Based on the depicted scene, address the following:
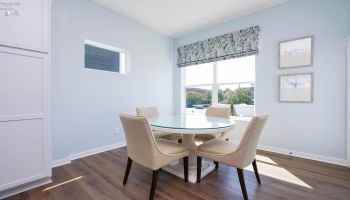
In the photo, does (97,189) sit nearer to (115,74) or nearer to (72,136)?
(72,136)

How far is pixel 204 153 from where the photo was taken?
1.76 m

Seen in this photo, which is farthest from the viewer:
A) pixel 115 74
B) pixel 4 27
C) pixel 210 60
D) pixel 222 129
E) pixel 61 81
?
pixel 210 60

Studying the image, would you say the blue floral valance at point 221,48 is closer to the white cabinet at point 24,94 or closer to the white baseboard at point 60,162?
the white cabinet at point 24,94

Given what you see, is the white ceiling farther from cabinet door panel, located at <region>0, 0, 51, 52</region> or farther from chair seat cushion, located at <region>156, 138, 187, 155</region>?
chair seat cushion, located at <region>156, 138, 187, 155</region>

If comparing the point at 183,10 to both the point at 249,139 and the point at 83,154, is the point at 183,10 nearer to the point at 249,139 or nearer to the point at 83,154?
the point at 249,139

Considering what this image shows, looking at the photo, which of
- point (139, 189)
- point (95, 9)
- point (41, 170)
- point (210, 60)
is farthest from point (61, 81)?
point (210, 60)

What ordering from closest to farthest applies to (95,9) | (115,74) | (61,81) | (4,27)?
(4,27) → (61,81) → (95,9) → (115,74)

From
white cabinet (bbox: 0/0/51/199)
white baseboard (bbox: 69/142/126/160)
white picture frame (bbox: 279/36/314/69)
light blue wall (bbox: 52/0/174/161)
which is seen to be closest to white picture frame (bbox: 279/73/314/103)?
white picture frame (bbox: 279/36/314/69)

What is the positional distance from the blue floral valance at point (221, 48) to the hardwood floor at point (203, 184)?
7.11 feet

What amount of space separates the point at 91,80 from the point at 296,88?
3605mm

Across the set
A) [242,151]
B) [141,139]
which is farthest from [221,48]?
[141,139]

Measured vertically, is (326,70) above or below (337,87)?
above

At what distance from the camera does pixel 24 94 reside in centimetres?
162

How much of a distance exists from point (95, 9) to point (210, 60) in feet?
8.35
